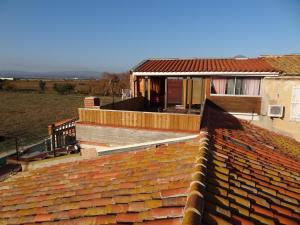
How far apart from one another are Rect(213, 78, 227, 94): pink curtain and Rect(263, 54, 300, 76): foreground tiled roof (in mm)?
3114

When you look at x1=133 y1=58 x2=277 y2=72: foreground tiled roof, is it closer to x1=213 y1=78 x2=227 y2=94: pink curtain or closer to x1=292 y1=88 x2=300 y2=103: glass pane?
x1=213 y1=78 x2=227 y2=94: pink curtain

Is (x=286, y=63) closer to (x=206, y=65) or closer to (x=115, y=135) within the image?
(x=206, y=65)

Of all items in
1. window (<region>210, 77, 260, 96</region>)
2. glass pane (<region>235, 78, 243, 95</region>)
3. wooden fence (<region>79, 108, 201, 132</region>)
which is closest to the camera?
wooden fence (<region>79, 108, 201, 132</region>)

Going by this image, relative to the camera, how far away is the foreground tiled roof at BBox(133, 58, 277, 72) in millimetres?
13990

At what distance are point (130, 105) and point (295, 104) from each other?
9.34 meters

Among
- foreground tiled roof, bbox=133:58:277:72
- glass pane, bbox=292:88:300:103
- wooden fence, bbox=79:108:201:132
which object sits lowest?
wooden fence, bbox=79:108:201:132

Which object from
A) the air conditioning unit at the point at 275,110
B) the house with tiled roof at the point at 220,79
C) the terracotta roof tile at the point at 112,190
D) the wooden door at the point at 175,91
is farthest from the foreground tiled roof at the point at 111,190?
the wooden door at the point at 175,91

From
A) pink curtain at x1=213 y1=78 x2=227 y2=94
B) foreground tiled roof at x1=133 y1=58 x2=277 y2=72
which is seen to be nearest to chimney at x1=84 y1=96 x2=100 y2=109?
foreground tiled roof at x1=133 y1=58 x2=277 y2=72

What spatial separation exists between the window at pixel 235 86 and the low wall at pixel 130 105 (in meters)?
4.68

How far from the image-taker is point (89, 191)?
17.6ft

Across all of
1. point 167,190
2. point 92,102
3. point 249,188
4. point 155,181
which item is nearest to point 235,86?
point 92,102

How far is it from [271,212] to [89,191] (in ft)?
12.2

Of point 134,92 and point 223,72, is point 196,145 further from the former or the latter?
point 134,92

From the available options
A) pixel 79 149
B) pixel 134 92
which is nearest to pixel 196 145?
pixel 79 149
